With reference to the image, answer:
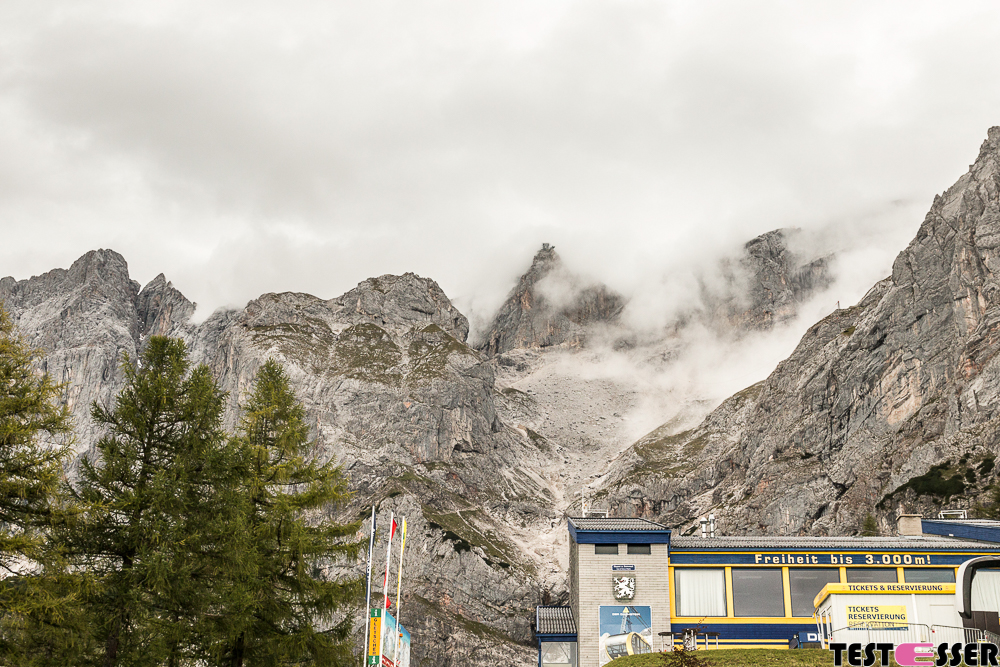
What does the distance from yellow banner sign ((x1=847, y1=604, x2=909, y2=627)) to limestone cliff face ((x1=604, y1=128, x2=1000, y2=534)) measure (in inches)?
3629

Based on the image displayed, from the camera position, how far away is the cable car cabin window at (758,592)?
52812 mm

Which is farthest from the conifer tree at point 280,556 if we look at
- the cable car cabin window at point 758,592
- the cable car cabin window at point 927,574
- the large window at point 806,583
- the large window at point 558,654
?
the cable car cabin window at point 927,574

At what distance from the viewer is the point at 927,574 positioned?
5341 cm

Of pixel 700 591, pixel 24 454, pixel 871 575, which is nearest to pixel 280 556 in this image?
pixel 24 454

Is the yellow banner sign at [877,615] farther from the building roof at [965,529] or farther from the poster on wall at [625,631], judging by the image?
the building roof at [965,529]

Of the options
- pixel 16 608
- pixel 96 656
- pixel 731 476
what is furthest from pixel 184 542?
pixel 731 476

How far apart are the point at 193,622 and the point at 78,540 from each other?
4.68 meters

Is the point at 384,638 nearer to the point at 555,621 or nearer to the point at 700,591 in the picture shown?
the point at 555,621

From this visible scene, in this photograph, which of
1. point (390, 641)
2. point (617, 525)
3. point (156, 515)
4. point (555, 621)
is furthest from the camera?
point (555, 621)

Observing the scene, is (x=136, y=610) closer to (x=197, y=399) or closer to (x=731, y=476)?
(x=197, y=399)

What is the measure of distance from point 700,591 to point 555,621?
1026 cm

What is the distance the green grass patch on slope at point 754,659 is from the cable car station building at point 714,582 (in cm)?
1627

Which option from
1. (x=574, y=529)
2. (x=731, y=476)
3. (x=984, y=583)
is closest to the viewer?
(x=984, y=583)

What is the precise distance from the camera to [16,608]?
21.3 m
